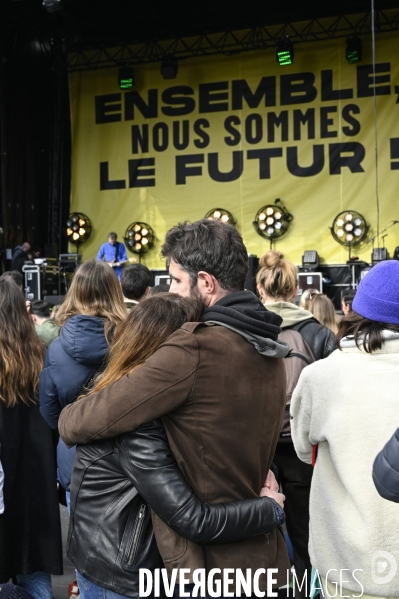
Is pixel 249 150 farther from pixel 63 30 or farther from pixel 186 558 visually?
pixel 186 558

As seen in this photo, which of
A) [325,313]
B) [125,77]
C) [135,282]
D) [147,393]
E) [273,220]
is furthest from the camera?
[125,77]

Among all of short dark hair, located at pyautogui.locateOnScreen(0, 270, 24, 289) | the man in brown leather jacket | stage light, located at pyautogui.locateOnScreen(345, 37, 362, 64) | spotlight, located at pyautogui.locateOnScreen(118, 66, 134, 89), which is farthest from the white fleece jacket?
spotlight, located at pyautogui.locateOnScreen(118, 66, 134, 89)

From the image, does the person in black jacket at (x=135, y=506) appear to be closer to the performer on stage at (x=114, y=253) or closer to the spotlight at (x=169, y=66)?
the performer on stage at (x=114, y=253)

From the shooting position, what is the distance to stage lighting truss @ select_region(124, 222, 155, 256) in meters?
13.2

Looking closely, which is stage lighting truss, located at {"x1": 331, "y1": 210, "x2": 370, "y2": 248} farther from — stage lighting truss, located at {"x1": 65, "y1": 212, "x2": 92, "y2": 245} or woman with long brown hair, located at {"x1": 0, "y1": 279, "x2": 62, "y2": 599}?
woman with long brown hair, located at {"x1": 0, "y1": 279, "x2": 62, "y2": 599}

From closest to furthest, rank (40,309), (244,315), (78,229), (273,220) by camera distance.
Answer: (244,315) < (40,309) < (273,220) < (78,229)

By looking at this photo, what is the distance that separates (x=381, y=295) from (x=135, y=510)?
2.55ft

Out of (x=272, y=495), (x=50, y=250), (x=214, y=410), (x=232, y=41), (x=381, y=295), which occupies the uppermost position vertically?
(x=232, y=41)

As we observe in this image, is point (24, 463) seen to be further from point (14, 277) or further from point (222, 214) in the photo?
point (222, 214)

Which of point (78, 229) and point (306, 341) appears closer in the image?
point (306, 341)

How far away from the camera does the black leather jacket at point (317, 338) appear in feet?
9.44

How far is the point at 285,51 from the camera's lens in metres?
11.8

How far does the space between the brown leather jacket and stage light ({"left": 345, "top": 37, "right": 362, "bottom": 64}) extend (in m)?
11.5

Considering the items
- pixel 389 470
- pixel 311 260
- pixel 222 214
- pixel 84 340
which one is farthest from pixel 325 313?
pixel 222 214
